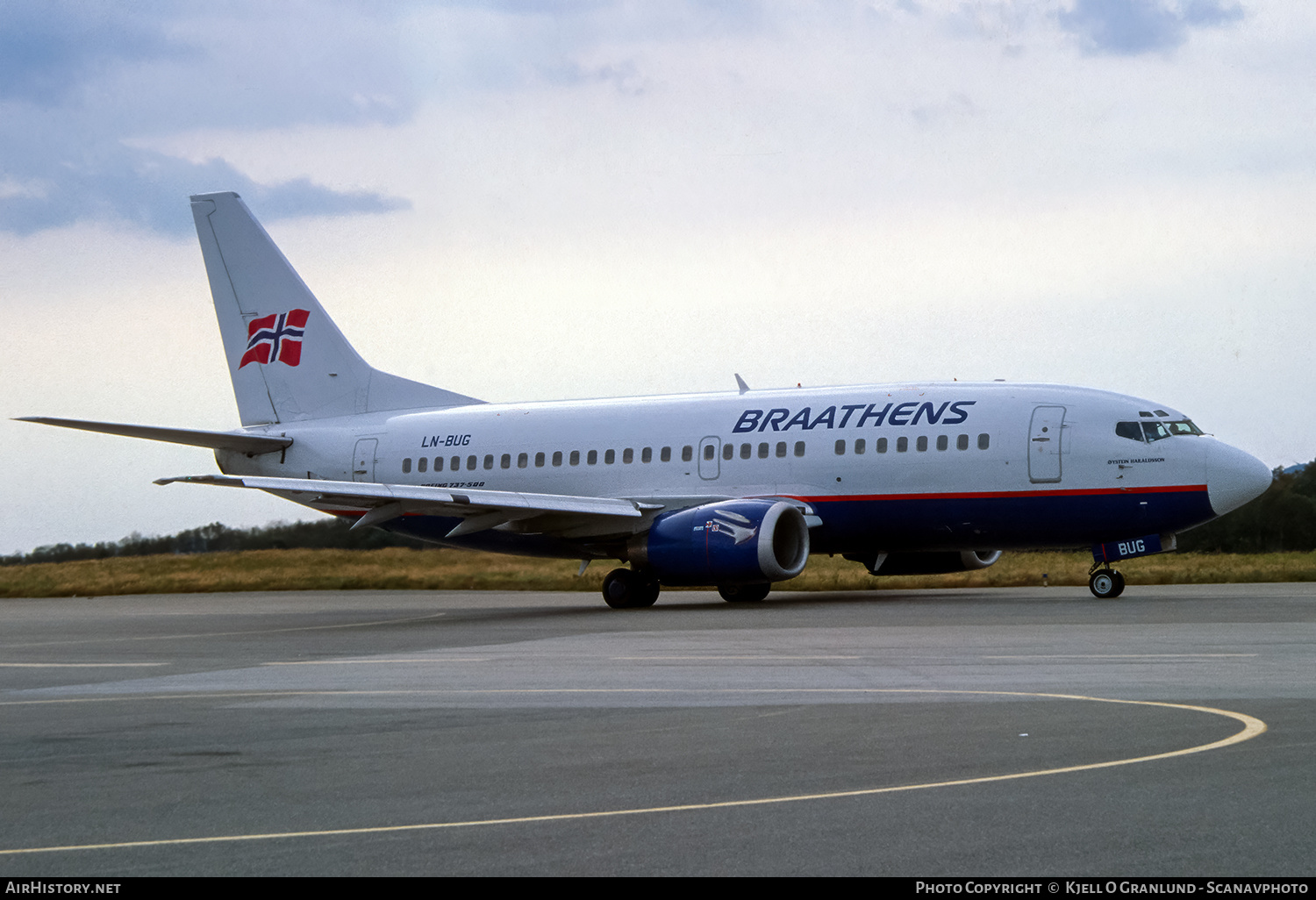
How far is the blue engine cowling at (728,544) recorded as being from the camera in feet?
82.6

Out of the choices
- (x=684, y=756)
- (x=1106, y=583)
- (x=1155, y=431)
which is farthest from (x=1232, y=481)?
(x=684, y=756)

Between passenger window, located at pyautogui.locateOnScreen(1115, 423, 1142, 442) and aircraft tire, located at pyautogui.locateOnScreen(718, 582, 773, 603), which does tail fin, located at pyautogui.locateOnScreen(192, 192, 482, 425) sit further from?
passenger window, located at pyautogui.locateOnScreen(1115, 423, 1142, 442)

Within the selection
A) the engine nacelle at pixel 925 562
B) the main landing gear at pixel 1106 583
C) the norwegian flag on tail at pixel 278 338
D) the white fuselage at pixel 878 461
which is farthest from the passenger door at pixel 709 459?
the norwegian flag on tail at pixel 278 338

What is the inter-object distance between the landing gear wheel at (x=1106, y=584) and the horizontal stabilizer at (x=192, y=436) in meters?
19.3

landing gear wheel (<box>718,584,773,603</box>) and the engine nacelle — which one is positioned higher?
the engine nacelle

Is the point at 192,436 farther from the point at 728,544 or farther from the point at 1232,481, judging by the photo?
the point at 1232,481

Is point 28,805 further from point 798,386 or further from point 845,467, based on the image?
point 798,386

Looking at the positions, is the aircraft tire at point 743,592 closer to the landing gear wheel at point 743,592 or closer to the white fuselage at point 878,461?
the landing gear wheel at point 743,592

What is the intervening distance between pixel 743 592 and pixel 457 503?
6376mm

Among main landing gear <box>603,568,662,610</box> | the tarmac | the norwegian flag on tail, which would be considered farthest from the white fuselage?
the tarmac

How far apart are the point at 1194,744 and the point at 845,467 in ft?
61.5

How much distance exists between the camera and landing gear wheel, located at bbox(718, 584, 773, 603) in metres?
27.9

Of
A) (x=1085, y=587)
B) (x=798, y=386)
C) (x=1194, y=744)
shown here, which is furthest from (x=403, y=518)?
(x=1194, y=744)

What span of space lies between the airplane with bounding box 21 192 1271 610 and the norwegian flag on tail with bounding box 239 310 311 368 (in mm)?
2390
